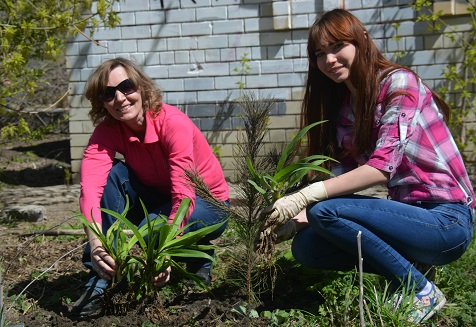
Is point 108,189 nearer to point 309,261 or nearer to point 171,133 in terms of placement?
point 171,133

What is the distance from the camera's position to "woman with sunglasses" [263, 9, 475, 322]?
3.13 m

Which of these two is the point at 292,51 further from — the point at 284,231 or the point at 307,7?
the point at 284,231

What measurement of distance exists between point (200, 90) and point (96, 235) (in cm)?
499

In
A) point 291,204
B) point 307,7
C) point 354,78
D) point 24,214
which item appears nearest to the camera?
point 291,204

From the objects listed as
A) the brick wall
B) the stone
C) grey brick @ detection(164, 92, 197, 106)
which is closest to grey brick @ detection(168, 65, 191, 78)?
the brick wall

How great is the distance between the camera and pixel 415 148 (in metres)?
3.21

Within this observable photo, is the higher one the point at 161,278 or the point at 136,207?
the point at 136,207

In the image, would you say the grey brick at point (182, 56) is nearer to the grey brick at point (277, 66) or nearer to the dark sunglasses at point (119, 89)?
the grey brick at point (277, 66)

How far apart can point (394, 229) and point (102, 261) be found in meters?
1.38

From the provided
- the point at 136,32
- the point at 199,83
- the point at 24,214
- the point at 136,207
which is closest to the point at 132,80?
the point at 136,207

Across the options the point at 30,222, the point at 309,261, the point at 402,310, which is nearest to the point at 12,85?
the point at 30,222

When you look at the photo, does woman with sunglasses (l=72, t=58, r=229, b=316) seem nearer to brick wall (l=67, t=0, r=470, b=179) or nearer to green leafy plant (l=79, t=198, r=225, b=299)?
green leafy plant (l=79, t=198, r=225, b=299)

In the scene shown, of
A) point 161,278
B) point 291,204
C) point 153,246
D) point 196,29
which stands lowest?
point 161,278

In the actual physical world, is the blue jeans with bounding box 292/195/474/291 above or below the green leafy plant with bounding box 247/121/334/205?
below
